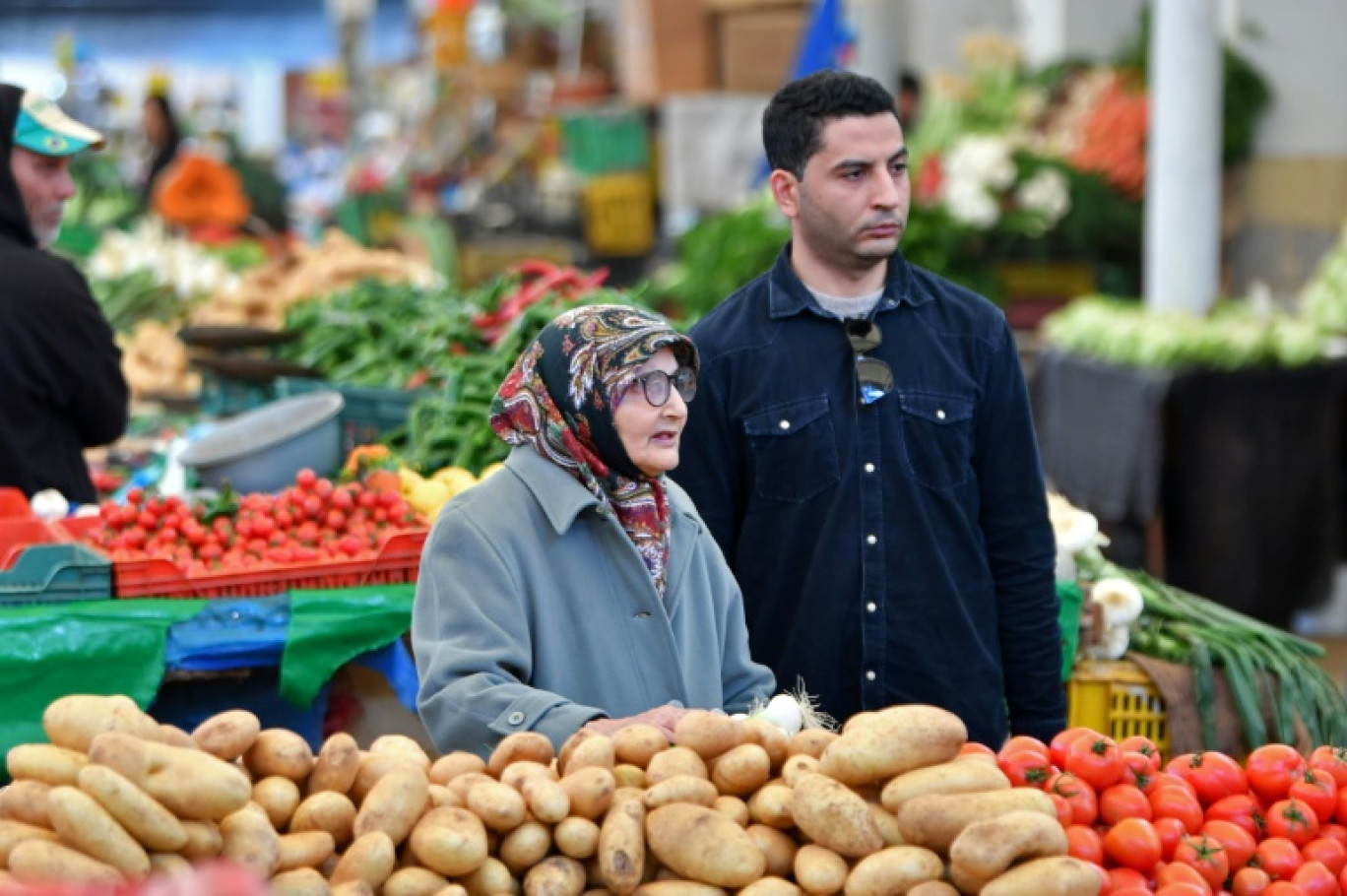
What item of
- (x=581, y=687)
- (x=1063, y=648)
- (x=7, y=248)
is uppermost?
(x=7, y=248)

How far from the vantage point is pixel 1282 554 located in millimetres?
8328

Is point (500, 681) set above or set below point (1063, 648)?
above

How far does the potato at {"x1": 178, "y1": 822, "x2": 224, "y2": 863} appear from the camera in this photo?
2441 millimetres

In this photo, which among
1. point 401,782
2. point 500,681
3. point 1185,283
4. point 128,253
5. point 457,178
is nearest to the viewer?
point 401,782

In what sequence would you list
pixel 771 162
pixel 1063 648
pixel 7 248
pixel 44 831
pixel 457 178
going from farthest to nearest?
pixel 457 178, pixel 7 248, pixel 1063 648, pixel 771 162, pixel 44 831

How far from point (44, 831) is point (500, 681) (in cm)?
91

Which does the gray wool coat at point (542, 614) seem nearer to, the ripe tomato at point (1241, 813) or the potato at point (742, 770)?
the potato at point (742, 770)

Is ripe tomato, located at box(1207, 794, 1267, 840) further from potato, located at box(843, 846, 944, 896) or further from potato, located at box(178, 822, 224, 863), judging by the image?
potato, located at box(178, 822, 224, 863)

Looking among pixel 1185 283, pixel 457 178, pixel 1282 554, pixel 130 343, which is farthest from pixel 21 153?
pixel 457 178

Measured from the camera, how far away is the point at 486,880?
2609mm

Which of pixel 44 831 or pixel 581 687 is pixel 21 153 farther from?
pixel 44 831

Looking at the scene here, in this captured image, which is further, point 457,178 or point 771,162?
point 457,178

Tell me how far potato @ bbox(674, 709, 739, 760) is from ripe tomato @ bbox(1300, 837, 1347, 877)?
0.92 meters

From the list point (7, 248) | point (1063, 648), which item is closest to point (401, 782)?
point (1063, 648)
